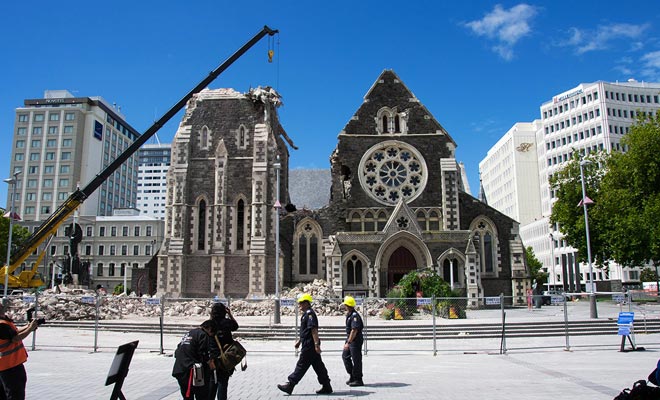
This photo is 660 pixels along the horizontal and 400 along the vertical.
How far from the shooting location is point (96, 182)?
1371 inches

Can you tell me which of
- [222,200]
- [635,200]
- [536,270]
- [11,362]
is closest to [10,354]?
[11,362]

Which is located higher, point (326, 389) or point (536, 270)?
point (536, 270)

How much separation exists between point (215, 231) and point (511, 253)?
64.6ft

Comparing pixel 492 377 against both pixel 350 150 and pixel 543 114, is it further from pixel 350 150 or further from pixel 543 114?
pixel 543 114

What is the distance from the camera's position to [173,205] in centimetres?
3712

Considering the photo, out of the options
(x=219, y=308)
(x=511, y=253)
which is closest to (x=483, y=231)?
(x=511, y=253)

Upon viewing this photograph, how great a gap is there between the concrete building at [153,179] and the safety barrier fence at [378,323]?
14381cm

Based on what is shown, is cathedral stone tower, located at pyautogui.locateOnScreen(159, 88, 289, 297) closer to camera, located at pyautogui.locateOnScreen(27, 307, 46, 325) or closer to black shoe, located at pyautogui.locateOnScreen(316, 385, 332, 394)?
black shoe, located at pyautogui.locateOnScreen(316, 385, 332, 394)

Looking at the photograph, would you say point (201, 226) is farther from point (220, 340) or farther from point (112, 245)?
point (112, 245)

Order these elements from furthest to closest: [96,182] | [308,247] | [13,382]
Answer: [308,247]
[96,182]
[13,382]

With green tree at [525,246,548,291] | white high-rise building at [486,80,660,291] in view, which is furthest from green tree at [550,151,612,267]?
white high-rise building at [486,80,660,291]

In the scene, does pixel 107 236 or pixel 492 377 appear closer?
pixel 492 377

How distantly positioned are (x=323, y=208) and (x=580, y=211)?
64.7ft

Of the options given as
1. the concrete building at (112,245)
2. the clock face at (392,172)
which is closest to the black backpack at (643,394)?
the clock face at (392,172)
